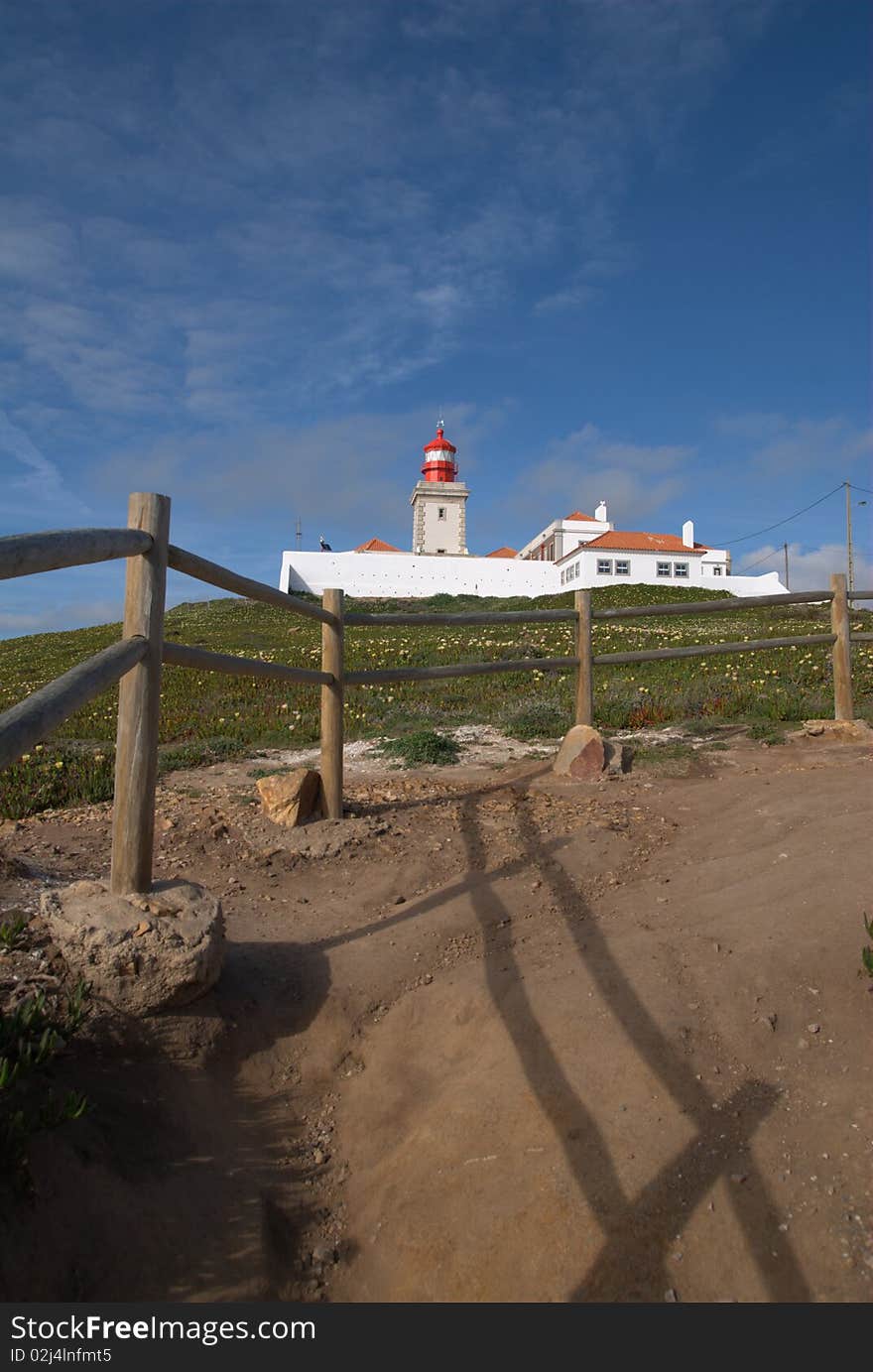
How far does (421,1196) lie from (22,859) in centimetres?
298

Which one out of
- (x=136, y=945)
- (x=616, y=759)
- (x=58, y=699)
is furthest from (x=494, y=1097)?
(x=616, y=759)

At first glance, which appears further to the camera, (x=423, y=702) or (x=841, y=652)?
(x=423, y=702)

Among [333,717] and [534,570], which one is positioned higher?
[534,570]

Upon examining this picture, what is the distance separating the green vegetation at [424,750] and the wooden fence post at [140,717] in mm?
4017

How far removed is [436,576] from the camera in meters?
51.7

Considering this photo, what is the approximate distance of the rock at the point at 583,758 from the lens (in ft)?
19.5

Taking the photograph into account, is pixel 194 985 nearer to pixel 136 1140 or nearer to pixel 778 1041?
pixel 136 1140

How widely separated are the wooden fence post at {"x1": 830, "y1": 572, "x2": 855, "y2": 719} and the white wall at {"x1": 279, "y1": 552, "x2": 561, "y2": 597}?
4314cm

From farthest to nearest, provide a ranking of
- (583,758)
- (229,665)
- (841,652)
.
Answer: (841,652)
(583,758)
(229,665)

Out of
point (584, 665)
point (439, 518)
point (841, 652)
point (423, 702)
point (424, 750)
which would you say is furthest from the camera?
point (439, 518)

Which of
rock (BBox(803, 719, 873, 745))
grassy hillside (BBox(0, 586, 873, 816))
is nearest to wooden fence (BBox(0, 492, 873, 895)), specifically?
grassy hillside (BBox(0, 586, 873, 816))

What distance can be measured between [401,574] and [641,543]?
15.5 meters

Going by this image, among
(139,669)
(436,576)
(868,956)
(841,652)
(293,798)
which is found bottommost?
(868,956)

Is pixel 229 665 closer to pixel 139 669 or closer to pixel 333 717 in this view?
pixel 139 669
